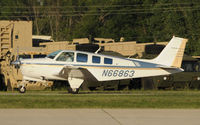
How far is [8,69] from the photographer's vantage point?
26547 mm

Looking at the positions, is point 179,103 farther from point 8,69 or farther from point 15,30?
point 15,30

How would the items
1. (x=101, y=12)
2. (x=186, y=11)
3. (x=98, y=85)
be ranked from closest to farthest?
(x=98, y=85) → (x=186, y=11) → (x=101, y=12)

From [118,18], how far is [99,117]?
69.4 m

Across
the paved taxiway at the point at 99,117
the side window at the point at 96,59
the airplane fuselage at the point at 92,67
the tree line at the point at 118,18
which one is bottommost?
the paved taxiway at the point at 99,117

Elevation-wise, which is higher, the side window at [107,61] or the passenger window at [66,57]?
the passenger window at [66,57]

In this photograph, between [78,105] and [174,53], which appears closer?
[78,105]

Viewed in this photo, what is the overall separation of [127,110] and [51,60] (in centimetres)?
817

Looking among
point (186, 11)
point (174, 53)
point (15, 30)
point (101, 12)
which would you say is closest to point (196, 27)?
point (186, 11)

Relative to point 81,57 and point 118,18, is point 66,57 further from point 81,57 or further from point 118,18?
point 118,18

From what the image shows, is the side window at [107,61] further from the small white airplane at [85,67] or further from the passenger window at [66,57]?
the passenger window at [66,57]

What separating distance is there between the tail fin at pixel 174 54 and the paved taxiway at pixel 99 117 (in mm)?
8405

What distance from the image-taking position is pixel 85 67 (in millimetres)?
23125

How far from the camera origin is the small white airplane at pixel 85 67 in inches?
904

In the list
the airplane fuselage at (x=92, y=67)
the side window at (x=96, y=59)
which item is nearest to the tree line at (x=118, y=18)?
the airplane fuselage at (x=92, y=67)
